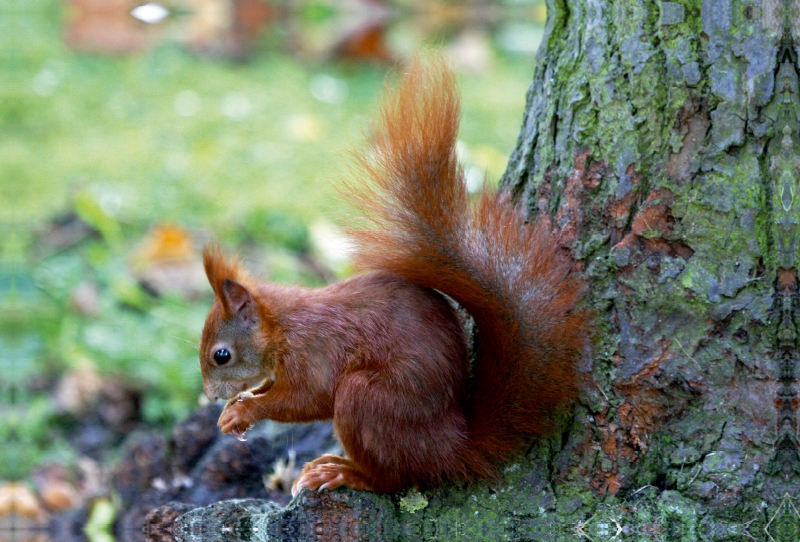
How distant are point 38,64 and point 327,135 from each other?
65.4 inches

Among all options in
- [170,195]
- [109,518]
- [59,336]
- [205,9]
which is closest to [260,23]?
[205,9]

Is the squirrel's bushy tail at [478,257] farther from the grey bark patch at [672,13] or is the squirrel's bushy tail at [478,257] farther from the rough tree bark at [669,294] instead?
the grey bark patch at [672,13]

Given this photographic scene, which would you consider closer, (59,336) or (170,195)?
(59,336)

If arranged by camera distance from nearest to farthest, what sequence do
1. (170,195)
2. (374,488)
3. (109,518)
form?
(374,488) → (109,518) → (170,195)

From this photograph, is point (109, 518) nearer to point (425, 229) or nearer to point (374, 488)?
point (374, 488)

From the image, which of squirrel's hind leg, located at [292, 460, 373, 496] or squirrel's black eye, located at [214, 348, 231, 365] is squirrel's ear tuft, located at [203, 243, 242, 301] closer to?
squirrel's black eye, located at [214, 348, 231, 365]

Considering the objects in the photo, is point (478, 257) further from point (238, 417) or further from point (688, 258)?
point (238, 417)

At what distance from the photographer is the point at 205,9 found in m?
5.19

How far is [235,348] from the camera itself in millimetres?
1480

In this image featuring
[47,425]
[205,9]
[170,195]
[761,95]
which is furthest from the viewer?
[205,9]

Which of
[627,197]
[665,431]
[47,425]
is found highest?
[627,197]

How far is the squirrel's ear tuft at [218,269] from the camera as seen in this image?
1.47m

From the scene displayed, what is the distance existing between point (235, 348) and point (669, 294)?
0.72 meters

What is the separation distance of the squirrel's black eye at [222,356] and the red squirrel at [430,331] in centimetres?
13
